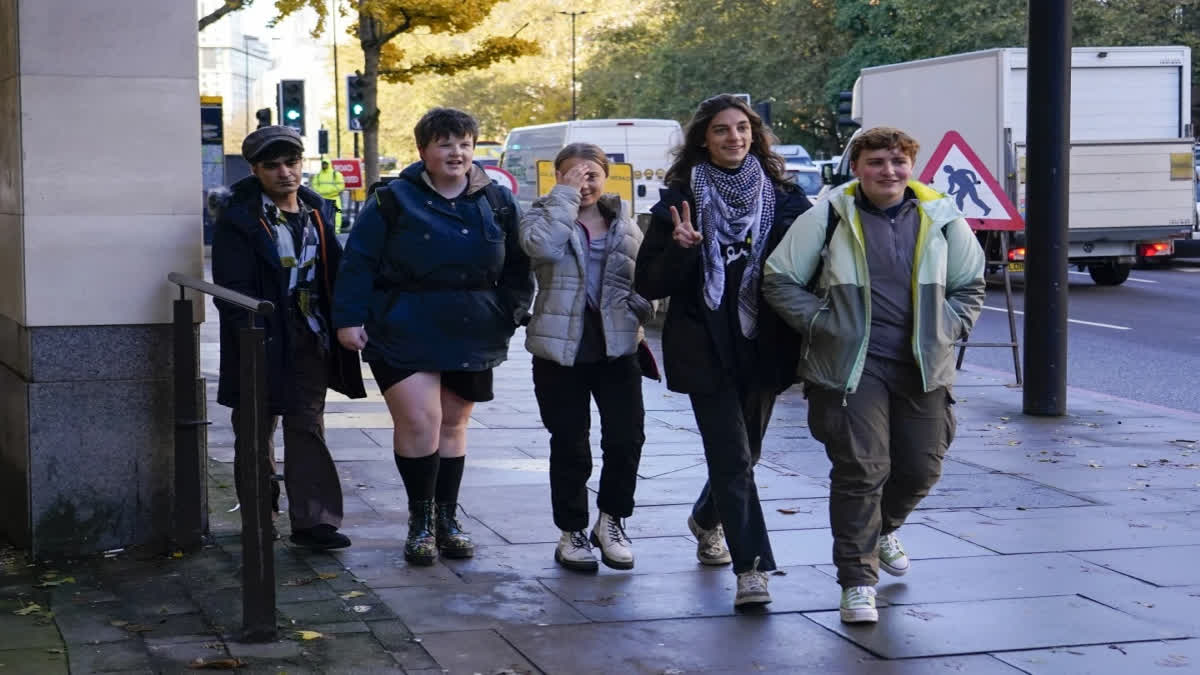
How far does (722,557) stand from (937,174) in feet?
20.4

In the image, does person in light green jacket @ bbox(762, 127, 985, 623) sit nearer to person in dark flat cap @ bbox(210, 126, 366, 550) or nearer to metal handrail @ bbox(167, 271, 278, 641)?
metal handrail @ bbox(167, 271, 278, 641)

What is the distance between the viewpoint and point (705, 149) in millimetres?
5785

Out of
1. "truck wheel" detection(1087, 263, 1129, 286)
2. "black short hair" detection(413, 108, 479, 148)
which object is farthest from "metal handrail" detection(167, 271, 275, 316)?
"truck wheel" detection(1087, 263, 1129, 286)

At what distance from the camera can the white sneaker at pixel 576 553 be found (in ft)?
20.1

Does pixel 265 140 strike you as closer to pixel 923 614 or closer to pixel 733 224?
pixel 733 224

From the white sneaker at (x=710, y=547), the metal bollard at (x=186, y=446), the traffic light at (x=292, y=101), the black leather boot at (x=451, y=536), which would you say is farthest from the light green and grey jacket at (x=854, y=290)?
the traffic light at (x=292, y=101)

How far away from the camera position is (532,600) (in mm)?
5695

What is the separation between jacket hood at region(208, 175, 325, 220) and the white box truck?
15.9m

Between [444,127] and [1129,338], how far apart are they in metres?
11.5

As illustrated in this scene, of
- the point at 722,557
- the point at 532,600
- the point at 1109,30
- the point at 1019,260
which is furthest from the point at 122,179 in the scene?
the point at 1109,30

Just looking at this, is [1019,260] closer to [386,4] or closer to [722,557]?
[386,4]

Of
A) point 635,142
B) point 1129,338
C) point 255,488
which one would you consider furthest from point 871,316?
point 635,142

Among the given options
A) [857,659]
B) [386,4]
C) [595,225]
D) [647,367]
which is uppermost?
[386,4]

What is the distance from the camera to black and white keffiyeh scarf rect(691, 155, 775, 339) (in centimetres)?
562
